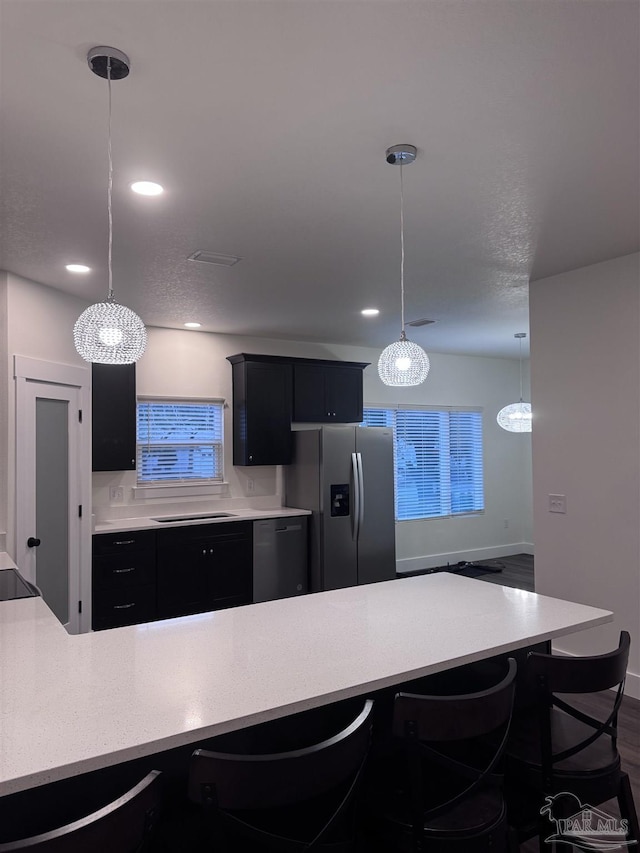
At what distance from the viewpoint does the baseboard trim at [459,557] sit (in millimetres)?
7089


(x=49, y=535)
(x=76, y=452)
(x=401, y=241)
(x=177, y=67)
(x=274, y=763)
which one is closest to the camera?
(x=274, y=763)

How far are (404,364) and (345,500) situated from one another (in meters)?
3.35

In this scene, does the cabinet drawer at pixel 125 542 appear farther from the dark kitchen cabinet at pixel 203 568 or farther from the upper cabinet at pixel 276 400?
the upper cabinet at pixel 276 400

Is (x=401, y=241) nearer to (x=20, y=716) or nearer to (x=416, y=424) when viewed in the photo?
(x=20, y=716)

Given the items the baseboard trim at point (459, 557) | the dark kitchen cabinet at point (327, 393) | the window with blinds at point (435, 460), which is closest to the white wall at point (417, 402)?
the baseboard trim at point (459, 557)

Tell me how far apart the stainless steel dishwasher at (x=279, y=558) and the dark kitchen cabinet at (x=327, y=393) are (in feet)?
3.71

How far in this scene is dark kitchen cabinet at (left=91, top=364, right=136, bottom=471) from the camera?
4.81m

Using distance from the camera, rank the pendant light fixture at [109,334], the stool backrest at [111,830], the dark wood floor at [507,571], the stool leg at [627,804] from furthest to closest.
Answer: the dark wood floor at [507,571] → the pendant light fixture at [109,334] → the stool leg at [627,804] → the stool backrest at [111,830]

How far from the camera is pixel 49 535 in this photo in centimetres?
406

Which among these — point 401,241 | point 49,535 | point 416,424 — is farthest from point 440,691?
point 416,424

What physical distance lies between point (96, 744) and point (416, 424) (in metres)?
6.43

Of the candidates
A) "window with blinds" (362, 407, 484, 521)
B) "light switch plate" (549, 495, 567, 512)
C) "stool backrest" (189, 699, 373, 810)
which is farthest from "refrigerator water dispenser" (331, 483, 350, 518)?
"stool backrest" (189, 699, 373, 810)

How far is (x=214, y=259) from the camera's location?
355cm

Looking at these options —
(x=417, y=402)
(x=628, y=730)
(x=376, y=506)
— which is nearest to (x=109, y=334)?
(x=628, y=730)
